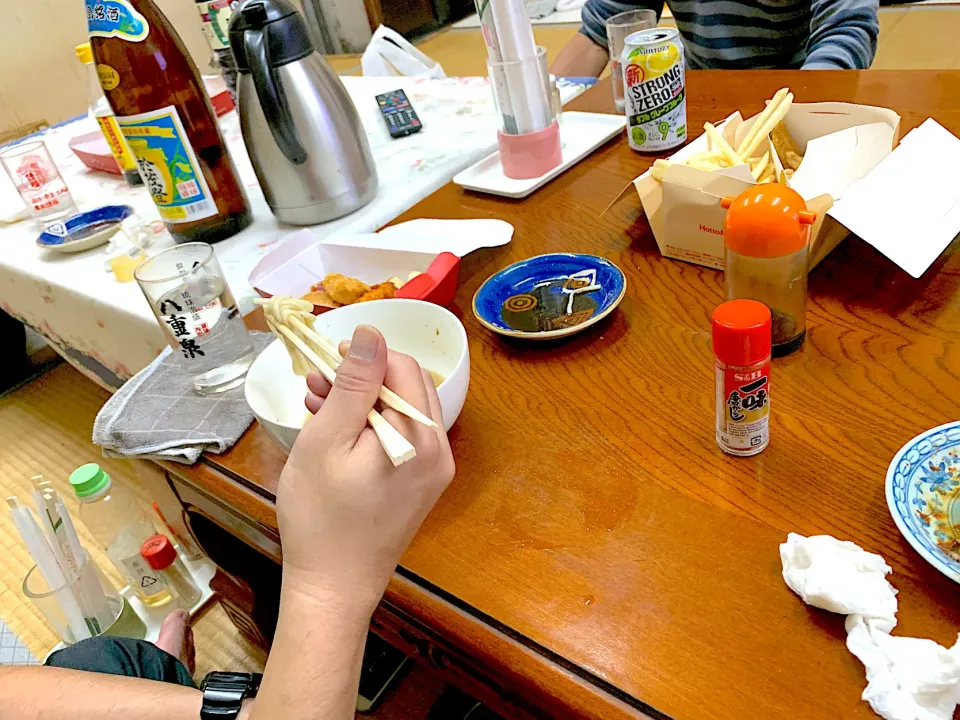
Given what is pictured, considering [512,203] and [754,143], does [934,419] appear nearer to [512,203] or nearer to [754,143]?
[754,143]

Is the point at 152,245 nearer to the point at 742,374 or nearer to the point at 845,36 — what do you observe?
the point at 742,374

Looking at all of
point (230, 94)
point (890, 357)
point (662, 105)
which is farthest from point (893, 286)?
point (230, 94)

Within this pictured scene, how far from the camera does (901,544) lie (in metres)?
0.46

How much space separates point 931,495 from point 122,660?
866mm

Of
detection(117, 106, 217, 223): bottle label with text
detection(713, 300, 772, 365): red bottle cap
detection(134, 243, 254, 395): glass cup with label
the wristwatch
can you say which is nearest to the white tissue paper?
Result: detection(713, 300, 772, 365): red bottle cap

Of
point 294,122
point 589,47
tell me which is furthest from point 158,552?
point 589,47

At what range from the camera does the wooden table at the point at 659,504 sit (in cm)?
42

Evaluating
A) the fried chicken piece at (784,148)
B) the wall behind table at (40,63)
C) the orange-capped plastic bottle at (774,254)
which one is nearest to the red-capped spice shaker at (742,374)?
the orange-capped plastic bottle at (774,254)

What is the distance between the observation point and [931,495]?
0.47 metres

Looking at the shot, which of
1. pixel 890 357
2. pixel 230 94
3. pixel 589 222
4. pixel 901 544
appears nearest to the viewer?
pixel 901 544

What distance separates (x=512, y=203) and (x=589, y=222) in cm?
15

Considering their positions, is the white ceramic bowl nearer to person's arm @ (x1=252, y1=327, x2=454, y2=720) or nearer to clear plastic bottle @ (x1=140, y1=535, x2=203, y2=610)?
person's arm @ (x1=252, y1=327, x2=454, y2=720)

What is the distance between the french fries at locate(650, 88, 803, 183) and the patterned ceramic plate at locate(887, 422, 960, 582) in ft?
1.14

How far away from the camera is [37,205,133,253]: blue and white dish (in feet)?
3.94
